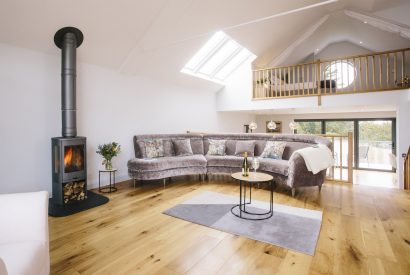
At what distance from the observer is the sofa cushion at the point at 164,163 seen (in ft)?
13.8

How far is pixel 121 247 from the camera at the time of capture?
7.18ft

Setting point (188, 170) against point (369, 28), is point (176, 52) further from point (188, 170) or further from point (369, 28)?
point (369, 28)

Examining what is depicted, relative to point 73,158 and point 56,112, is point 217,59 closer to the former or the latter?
point 56,112

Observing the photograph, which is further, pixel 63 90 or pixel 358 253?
pixel 63 90

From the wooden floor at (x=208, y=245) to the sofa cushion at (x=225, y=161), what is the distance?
142cm

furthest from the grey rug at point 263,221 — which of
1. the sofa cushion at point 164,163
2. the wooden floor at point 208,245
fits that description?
the sofa cushion at point 164,163

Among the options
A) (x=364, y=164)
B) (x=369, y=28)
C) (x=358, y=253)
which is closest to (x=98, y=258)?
(x=358, y=253)

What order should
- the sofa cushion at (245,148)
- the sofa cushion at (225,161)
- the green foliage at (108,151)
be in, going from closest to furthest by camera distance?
1. the green foliage at (108,151)
2. the sofa cushion at (225,161)
3. the sofa cushion at (245,148)

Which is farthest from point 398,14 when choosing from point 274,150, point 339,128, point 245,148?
point 245,148

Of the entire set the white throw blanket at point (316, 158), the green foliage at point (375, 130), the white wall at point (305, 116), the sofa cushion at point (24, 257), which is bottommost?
the sofa cushion at point (24, 257)

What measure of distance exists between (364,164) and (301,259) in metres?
8.38

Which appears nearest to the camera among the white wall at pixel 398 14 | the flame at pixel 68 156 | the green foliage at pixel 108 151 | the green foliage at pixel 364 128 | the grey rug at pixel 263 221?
the grey rug at pixel 263 221

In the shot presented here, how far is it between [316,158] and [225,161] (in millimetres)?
1721

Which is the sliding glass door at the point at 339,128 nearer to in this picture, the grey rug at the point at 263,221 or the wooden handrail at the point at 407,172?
the wooden handrail at the point at 407,172
